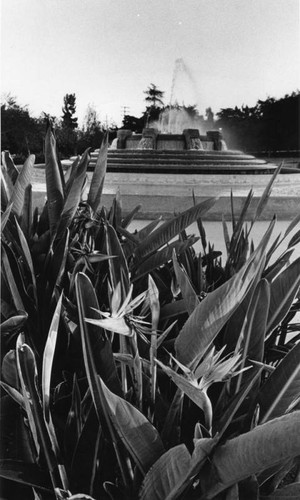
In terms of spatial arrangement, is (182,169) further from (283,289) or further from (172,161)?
(283,289)

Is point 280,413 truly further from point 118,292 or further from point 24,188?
point 24,188

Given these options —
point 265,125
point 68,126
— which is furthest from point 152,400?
point 68,126

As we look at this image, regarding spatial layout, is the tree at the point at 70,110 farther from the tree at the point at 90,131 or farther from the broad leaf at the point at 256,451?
the broad leaf at the point at 256,451

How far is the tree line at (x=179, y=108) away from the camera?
31797 millimetres

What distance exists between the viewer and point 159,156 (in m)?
9.91

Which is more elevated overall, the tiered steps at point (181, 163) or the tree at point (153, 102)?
the tree at point (153, 102)

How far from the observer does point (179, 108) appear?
26.9 meters

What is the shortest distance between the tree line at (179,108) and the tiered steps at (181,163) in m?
17.5

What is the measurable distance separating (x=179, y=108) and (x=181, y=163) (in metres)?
18.5

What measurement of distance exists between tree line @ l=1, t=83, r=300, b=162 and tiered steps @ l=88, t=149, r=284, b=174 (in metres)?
17.5

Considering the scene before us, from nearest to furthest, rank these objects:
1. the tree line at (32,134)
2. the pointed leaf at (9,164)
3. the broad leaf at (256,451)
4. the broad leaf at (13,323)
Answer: the broad leaf at (256,451) → the broad leaf at (13,323) → the pointed leaf at (9,164) → the tree line at (32,134)

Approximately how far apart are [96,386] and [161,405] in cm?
17

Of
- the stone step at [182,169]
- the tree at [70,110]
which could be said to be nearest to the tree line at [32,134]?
the tree at [70,110]

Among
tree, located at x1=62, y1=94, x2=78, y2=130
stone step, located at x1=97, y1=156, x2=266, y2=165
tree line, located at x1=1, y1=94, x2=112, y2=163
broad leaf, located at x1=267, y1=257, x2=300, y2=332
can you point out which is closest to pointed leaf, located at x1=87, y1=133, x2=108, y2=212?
broad leaf, located at x1=267, y1=257, x2=300, y2=332
